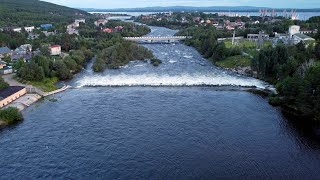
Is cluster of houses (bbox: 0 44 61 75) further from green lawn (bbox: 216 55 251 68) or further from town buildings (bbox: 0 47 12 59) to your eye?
green lawn (bbox: 216 55 251 68)

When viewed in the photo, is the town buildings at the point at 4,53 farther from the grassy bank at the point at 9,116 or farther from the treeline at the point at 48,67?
the grassy bank at the point at 9,116

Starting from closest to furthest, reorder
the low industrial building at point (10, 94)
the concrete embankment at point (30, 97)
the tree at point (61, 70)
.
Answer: the low industrial building at point (10, 94)
the concrete embankment at point (30, 97)
the tree at point (61, 70)

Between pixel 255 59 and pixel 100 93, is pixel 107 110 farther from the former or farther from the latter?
pixel 255 59

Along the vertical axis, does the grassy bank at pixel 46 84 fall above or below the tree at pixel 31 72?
below

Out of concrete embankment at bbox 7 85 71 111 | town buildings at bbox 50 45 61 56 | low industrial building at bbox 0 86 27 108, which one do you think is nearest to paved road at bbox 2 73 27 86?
concrete embankment at bbox 7 85 71 111

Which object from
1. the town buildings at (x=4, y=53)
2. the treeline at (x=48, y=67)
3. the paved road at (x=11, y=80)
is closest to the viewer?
the paved road at (x=11, y=80)

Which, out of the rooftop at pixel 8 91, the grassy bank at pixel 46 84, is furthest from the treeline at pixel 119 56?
the rooftop at pixel 8 91

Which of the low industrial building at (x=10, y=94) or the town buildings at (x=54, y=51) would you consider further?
the town buildings at (x=54, y=51)

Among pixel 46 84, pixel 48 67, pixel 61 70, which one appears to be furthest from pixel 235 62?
pixel 46 84
